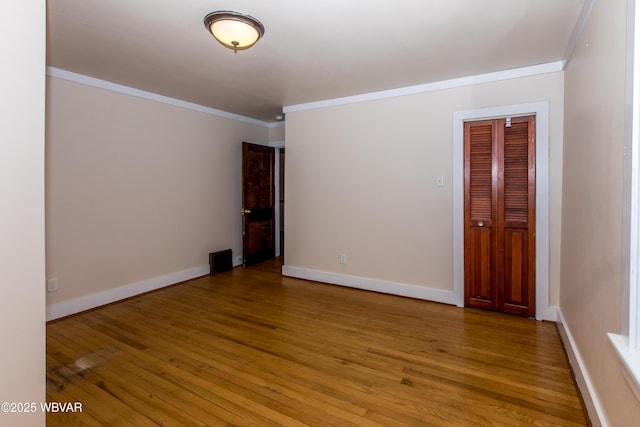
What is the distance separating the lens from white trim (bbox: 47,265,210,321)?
3.18 meters

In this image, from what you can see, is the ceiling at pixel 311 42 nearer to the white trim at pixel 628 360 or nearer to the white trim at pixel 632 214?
the white trim at pixel 632 214

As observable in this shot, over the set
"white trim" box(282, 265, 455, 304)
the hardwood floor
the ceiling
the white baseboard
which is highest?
the ceiling

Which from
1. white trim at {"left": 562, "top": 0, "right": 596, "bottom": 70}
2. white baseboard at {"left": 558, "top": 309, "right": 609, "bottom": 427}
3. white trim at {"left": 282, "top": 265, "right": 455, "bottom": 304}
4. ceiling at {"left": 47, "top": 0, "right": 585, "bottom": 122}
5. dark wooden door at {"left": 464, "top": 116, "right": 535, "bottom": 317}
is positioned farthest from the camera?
white trim at {"left": 282, "top": 265, "right": 455, "bottom": 304}

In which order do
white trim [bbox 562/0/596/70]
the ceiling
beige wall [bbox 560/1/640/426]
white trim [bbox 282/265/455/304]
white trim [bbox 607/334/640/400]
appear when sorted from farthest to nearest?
white trim [bbox 282/265/455/304]
the ceiling
white trim [bbox 562/0/596/70]
beige wall [bbox 560/1/640/426]
white trim [bbox 607/334/640/400]

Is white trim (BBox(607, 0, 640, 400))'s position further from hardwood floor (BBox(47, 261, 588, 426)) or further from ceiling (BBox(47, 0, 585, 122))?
ceiling (BBox(47, 0, 585, 122))

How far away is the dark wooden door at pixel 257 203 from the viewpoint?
501cm

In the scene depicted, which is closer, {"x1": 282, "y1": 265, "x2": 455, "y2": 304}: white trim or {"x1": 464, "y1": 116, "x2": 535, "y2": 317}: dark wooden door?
{"x1": 464, "y1": 116, "x2": 535, "y2": 317}: dark wooden door

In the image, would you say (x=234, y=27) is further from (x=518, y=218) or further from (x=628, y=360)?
(x=518, y=218)

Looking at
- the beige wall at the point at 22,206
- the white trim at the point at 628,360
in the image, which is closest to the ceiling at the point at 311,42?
the beige wall at the point at 22,206

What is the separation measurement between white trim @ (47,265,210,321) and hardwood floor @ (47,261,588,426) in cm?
11

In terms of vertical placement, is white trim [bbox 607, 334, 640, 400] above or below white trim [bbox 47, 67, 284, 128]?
below

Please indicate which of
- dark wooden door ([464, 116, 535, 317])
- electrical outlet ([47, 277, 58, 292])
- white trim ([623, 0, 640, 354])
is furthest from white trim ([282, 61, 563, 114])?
electrical outlet ([47, 277, 58, 292])

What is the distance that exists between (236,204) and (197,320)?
2.44 meters

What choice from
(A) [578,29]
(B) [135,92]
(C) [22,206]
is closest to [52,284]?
(B) [135,92]
